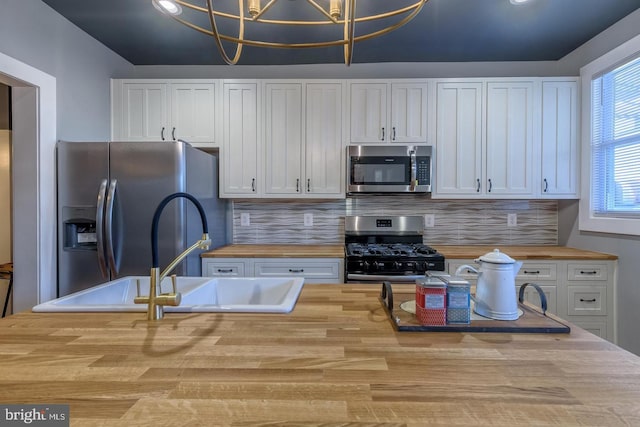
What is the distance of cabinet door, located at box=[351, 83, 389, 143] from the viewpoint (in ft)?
9.17

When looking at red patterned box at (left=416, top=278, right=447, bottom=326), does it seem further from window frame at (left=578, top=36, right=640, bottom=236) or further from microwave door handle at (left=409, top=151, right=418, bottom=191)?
window frame at (left=578, top=36, right=640, bottom=236)

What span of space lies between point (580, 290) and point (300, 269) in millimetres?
2157

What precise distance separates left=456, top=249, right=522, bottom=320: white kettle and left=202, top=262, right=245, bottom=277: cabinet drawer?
1.90m

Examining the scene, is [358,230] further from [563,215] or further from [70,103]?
[70,103]

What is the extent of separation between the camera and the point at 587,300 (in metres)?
2.45

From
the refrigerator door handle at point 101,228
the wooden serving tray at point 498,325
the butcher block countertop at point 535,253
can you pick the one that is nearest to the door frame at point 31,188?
the refrigerator door handle at point 101,228

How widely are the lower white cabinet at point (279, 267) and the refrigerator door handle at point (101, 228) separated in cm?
66

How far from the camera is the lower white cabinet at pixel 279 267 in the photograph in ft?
8.38

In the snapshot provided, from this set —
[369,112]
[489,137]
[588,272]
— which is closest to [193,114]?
[369,112]

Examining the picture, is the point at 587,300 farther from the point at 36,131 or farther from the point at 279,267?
the point at 36,131

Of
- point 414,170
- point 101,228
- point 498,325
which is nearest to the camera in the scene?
point 498,325

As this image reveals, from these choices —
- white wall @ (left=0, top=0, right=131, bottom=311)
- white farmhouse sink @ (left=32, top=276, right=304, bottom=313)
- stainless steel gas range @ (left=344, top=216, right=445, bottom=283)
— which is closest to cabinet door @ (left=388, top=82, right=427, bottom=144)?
stainless steel gas range @ (left=344, top=216, right=445, bottom=283)

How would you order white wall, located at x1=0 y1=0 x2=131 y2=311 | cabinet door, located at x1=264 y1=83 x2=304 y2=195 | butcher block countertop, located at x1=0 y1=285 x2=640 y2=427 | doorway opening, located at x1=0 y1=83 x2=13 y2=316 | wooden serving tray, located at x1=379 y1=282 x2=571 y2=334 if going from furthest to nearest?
1. doorway opening, located at x1=0 y1=83 x2=13 y2=316
2. cabinet door, located at x1=264 y1=83 x2=304 y2=195
3. white wall, located at x1=0 y1=0 x2=131 y2=311
4. wooden serving tray, located at x1=379 y1=282 x2=571 y2=334
5. butcher block countertop, located at x1=0 y1=285 x2=640 y2=427

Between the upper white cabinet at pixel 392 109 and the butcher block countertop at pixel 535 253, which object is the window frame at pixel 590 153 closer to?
the butcher block countertop at pixel 535 253
